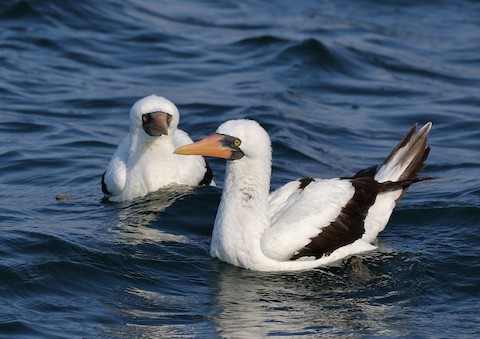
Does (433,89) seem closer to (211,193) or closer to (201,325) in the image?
(211,193)

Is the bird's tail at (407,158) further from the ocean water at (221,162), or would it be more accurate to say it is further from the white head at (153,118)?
the white head at (153,118)

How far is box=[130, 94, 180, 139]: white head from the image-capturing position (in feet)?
42.0

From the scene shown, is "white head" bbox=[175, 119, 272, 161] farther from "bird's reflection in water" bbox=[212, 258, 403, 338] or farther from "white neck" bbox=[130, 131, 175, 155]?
"white neck" bbox=[130, 131, 175, 155]

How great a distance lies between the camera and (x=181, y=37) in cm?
2248

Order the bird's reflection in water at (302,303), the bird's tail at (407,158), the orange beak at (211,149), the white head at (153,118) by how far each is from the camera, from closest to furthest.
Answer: the bird's reflection in water at (302,303) → the orange beak at (211,149) → the bird's tail at (407,158) → the white head at (153,118)

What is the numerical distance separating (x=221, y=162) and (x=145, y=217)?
2971mm

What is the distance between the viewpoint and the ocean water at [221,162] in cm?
977

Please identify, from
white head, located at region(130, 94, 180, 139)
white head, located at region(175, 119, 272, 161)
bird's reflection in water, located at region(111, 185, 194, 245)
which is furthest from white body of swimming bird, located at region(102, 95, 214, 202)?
white head, located at region(175, 119, 272, 161)

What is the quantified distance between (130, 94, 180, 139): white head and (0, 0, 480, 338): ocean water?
764mm

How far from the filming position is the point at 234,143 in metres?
10.6

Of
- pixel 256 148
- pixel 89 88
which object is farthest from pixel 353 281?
pixel 89 88

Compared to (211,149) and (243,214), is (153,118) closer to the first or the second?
(211,149)

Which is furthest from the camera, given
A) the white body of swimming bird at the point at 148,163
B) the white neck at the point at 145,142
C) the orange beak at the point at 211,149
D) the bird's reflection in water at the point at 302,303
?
the white neck at the point at 145,142

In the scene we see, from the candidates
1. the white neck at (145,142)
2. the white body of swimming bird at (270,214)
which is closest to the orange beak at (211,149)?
the white body of swimming bird at (270,214)
